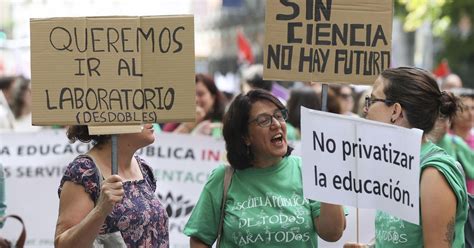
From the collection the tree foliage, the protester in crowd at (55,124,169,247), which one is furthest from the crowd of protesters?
the tree foliage

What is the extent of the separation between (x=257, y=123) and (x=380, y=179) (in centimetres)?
97

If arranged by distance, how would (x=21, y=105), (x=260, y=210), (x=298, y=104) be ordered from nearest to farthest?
(x=260, y=210)
(x=298, y=104)
(x=21, y=105)

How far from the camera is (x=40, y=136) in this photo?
9727 mm

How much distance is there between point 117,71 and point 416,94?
1.30 metres

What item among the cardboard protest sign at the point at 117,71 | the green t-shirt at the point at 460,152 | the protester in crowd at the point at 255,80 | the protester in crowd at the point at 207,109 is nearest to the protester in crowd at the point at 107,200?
the cardboard protest sign at the point at 117,71

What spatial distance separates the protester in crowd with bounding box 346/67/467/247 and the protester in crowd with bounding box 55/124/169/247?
100 centimetres

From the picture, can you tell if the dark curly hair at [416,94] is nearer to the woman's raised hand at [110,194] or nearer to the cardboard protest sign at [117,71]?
the cardboard protest sign at [117,71]

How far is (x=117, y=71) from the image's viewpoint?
5.29 m

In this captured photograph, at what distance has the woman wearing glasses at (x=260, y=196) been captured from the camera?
5.47 metres

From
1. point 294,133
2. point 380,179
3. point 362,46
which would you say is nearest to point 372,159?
point 380,179

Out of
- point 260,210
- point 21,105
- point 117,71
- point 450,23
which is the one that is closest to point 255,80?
point 21,105

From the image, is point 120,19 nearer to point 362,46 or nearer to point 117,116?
point 117,116

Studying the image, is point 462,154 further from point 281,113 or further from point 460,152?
point 281,113

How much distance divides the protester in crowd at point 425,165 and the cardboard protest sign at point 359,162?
8 centimetres
